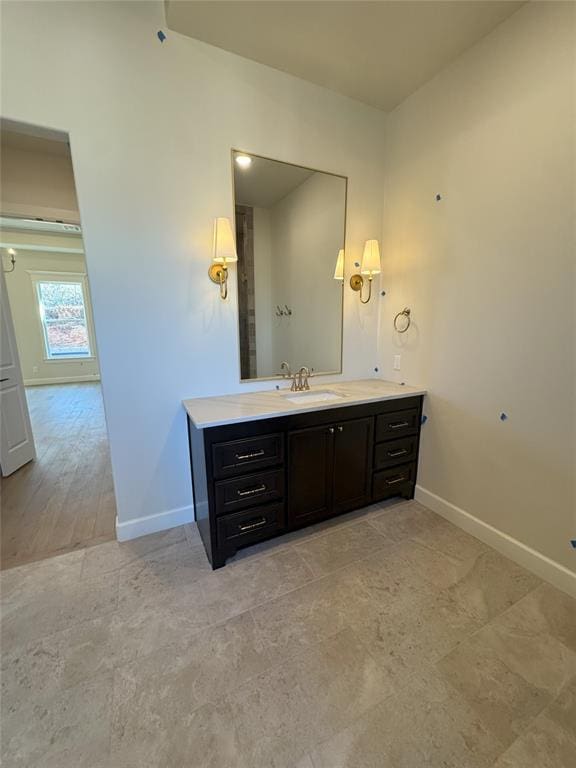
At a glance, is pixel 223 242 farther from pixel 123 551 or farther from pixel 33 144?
pixel 123 551

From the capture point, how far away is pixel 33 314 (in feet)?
22.4

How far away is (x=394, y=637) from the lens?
4.60 feet

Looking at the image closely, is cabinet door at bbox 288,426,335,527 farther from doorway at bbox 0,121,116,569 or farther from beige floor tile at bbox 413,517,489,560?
doorway at bbox 0,121,116,569

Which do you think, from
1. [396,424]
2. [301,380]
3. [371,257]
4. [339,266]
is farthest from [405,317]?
[301,380]

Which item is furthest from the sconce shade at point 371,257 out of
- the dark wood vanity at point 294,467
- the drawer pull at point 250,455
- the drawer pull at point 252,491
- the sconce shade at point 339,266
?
the drawer pull at point 252,491

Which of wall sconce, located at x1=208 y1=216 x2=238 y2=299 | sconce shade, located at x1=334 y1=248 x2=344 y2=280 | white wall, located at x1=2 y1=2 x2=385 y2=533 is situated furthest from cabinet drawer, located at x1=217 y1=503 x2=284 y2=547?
sconce shade, located at x1=334 y1=248 x2=344 y2=280

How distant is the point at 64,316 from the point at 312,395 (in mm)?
7391

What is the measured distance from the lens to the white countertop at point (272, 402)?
1.71 meters

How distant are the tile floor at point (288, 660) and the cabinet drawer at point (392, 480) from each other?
0.42 metres

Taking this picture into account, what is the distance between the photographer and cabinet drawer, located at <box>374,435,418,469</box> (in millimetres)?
2242

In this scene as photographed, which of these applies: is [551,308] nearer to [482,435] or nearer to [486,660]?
[482,435]

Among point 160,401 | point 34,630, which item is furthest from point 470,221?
point 34,630

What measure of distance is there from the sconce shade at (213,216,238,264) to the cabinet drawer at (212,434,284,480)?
111 centimetres

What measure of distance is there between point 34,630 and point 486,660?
6.56 feet
